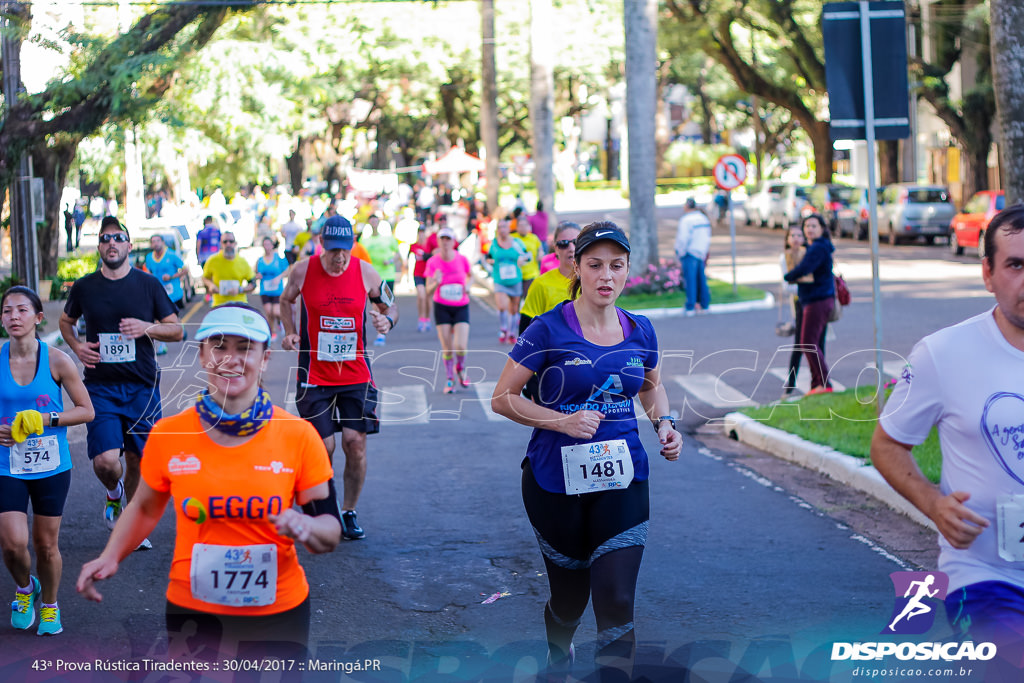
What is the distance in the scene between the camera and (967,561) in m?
3.59

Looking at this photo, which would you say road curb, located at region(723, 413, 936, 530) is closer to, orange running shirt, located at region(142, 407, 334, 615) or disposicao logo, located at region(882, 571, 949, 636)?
disposicao logo, located at region(882, 571, 949, 636)

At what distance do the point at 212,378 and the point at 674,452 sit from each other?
1.91m

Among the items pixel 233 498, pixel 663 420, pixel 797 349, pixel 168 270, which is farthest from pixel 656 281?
pixel 233 498

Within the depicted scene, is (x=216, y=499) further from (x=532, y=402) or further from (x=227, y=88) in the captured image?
(x=227, y=88)

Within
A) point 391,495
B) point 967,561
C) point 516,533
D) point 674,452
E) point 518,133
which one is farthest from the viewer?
point 518,133

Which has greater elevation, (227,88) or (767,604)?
(227,88)

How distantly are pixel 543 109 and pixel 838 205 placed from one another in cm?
1451

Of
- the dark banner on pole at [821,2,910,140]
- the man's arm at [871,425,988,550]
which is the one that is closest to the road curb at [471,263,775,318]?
the dark banner on pole at [821,2,910,140]

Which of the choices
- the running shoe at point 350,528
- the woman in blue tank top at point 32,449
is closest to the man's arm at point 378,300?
the running shoe at point 350,528

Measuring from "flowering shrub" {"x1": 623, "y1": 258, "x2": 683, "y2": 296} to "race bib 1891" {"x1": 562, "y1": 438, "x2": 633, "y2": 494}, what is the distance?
18990mm

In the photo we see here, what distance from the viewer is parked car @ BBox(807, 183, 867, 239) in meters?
41.6

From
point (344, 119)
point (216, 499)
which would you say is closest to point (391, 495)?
point (216, 499)

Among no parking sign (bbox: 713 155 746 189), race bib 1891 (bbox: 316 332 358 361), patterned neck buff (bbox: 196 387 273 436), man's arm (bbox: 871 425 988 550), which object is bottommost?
man's arm (bbox: 871 425 988 550)

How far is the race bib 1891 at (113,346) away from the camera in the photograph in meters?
7.73
